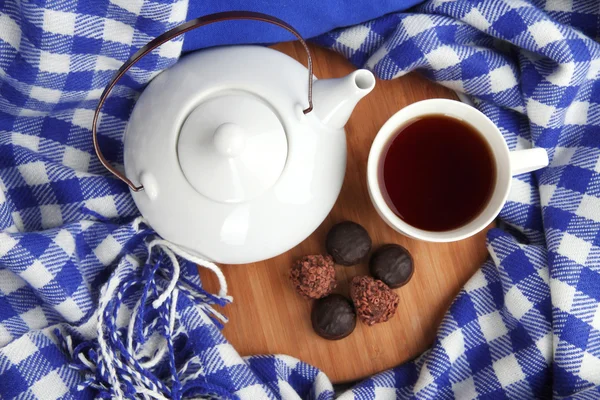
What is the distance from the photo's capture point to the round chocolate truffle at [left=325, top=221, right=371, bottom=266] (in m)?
0.65

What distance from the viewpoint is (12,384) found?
2.03 feet

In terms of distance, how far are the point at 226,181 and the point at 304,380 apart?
278mm

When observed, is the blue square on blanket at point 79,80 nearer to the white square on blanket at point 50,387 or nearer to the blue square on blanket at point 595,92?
the white square on blanket at point 50,387

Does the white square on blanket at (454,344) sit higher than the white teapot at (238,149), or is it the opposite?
the white teapot at (238,149)

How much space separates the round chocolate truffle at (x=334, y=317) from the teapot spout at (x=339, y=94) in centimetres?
20

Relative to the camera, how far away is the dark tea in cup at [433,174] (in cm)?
65

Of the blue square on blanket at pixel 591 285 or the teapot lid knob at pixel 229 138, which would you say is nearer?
the teapot lid knob at pixel 229 138

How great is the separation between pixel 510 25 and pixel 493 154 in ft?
0.46

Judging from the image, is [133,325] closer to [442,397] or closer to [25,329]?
[25,329]

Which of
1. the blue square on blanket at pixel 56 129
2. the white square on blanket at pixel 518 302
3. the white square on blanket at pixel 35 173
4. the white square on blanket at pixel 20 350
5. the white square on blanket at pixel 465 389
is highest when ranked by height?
the white square on blanket at pixel 518 302

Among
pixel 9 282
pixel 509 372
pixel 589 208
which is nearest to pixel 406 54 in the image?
pixel 589 208

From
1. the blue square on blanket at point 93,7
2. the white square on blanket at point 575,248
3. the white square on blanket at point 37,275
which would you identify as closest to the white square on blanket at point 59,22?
the blue square on blanket at point 93,7

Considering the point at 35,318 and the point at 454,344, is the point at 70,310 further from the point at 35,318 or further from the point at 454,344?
the point at 454,344

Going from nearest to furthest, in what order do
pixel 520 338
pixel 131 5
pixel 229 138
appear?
pixel 229 138, pixel 131 5, pixel 520 338
